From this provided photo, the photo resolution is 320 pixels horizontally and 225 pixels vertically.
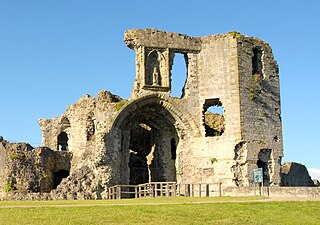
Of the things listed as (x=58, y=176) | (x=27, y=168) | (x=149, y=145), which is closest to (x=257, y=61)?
(x=149, y=145)

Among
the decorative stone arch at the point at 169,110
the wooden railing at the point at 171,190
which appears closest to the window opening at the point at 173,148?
the decorative stone arch at the point at 169,110

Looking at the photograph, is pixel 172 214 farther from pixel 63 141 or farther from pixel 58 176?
pixel 63 141

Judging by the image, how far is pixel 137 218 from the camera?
57.5 ft

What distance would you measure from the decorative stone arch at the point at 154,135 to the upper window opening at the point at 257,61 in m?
4.93

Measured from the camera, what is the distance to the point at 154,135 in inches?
1497

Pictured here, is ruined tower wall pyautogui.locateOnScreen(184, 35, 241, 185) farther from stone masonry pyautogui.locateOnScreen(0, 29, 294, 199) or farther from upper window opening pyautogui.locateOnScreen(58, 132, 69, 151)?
upper window opening pyautogui.locateOnScreen(58, 132, 69, 151)

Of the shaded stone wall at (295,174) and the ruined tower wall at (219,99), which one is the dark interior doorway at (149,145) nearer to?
the ruined tower wall at (219,99)

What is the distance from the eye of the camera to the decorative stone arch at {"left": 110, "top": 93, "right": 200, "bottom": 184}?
3441 cm

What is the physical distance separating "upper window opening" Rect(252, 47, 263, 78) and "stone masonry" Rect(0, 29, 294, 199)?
0.06m

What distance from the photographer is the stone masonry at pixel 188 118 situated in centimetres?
3347

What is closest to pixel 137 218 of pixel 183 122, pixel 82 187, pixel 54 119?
pixel 82 187

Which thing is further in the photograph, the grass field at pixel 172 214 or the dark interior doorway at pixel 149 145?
the dark interior doorway at pixel 149 145

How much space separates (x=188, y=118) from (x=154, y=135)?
3.56 metres

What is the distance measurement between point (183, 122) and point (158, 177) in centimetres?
438
